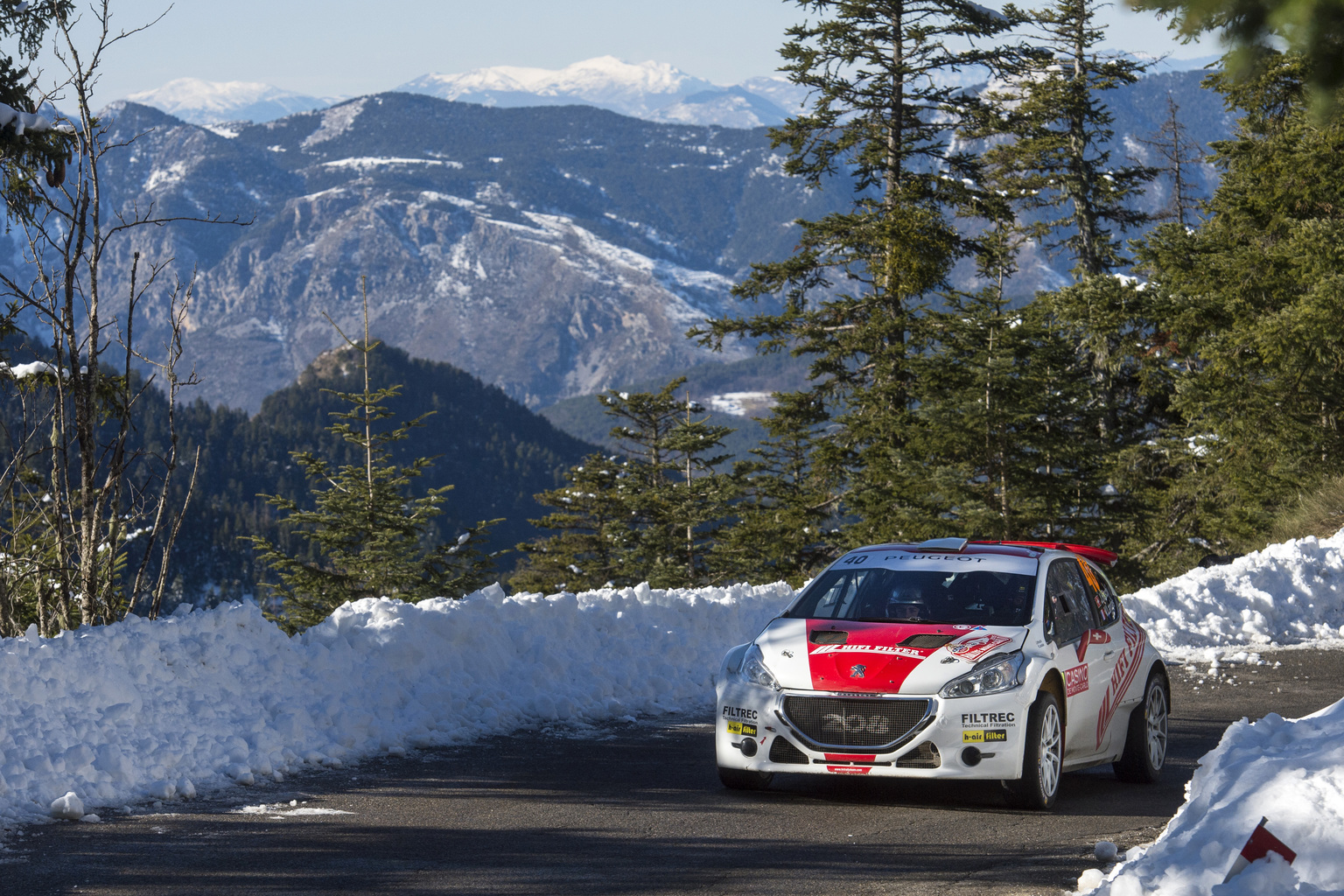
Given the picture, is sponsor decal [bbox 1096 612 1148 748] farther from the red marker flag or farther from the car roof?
the red marker flag

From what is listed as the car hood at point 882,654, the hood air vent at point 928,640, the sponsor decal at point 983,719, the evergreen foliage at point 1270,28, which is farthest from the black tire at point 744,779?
the evergreen foliage at point 1270,28

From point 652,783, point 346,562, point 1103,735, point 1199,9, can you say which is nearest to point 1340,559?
point 1103,735

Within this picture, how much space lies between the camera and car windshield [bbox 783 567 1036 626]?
27.5ft

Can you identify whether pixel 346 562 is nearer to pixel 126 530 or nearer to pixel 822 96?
pixel 822 96

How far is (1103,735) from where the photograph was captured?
8.63 meters

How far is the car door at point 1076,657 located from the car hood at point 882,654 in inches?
18.5

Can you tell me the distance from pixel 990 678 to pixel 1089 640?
1373 mm

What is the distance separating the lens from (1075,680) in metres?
8.24

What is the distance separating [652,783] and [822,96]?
25429mm

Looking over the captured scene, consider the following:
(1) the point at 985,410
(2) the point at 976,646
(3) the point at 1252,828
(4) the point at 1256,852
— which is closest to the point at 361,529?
(1) the point at 985,410

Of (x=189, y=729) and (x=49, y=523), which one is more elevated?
(x=49, y=523)

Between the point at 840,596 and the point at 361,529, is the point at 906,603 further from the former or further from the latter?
the point at 361,529

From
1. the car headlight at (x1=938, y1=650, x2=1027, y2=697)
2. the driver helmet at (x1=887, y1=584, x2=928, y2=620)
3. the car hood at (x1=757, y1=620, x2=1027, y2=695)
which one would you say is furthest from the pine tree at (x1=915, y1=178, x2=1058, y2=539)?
the car headlight at (x1=938, y1=650, x2=1027, y2=697)

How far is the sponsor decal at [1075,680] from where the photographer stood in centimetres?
812
